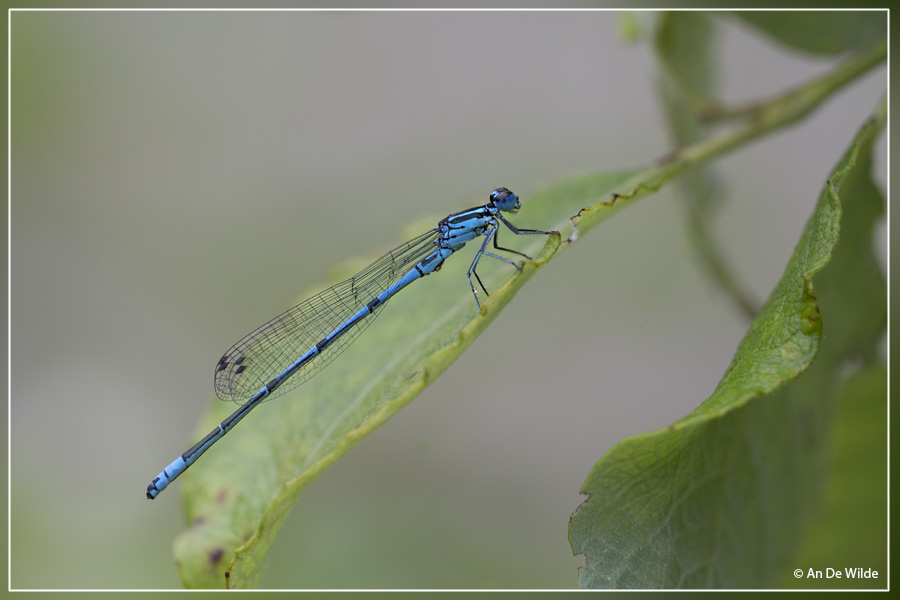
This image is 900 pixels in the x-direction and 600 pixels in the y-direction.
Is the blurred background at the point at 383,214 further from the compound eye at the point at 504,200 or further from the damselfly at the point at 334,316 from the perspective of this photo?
the compound eye at the point at 504,200

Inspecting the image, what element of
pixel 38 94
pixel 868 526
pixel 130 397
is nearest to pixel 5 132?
pixel 38 94

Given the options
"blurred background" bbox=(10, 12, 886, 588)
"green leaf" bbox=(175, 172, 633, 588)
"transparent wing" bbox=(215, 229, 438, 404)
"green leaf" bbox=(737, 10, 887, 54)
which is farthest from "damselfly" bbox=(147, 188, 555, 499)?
"blurred background" bbox=(10, 12, 886, 588)

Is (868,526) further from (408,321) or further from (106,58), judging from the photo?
(106,58)

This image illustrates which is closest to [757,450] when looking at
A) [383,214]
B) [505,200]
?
[505,200]

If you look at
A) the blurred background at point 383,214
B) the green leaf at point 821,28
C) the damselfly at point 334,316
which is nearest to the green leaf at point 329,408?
the damselfly at point 334,316

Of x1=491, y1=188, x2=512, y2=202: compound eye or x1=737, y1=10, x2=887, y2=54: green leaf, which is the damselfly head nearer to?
x1=491, y1=188, x2=512, y2=202: compound eye

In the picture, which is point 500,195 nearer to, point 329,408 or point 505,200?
point 505,200
